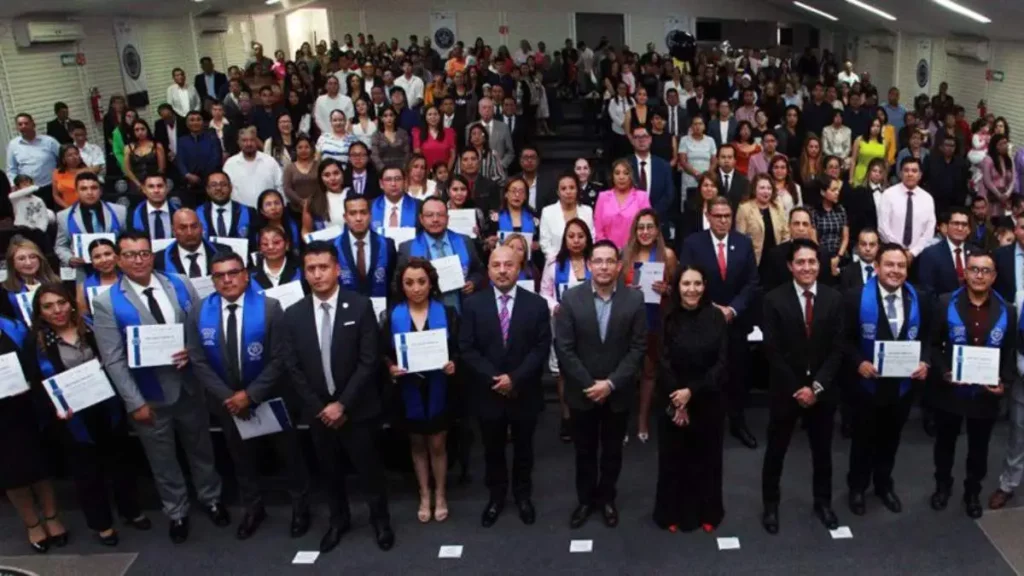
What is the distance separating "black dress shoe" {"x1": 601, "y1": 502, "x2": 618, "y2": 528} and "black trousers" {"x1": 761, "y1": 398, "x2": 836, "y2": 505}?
809 mm

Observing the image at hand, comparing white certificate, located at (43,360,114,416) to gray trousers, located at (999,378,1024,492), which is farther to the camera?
gray trousers, located at (999,378,1024,492)

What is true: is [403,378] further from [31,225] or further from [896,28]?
[896,28]

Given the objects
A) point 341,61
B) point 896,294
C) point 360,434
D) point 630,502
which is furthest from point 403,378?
point 341,61

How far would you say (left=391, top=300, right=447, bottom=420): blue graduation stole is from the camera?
4.05 metres

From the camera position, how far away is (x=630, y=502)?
4523 millimetres

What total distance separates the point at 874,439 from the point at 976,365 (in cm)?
66

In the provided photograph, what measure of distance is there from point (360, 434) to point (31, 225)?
442cm

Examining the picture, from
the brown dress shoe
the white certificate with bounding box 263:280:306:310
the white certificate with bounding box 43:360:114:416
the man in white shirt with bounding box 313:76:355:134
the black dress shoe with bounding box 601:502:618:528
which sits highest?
the man in white shirt with bounding box 313:76:355:134

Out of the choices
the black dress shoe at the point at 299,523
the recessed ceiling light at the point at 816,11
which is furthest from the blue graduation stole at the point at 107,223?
the recessed ceiling light at the point at 816,11

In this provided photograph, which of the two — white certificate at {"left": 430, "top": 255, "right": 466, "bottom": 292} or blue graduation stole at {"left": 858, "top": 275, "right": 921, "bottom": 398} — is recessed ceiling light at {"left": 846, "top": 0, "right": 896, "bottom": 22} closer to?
blue graduation stole at {"left": 858, "top": 275, "right": 921, "bottom": 398}

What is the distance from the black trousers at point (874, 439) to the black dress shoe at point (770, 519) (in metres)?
0.50

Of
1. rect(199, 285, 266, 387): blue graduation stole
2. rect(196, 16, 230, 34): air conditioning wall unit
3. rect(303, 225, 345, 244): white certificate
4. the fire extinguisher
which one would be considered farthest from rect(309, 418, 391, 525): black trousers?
rect(196, 16, 230, 34): air conditioning wall unit

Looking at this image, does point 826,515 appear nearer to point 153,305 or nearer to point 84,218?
point 153,305

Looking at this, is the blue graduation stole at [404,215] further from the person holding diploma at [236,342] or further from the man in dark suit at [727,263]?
the man in dark suit at [727,263]
